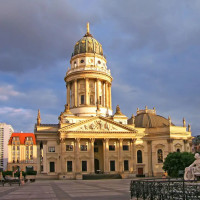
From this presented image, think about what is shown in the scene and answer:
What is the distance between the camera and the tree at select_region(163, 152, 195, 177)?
56312 millimetres

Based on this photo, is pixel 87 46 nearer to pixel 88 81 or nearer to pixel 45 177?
pixel 88 81

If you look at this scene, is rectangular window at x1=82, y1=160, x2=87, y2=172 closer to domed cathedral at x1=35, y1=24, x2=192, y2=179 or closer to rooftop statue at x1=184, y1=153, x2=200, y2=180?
domed cathedral at x1=35, y1=24, x2=192, y2=179

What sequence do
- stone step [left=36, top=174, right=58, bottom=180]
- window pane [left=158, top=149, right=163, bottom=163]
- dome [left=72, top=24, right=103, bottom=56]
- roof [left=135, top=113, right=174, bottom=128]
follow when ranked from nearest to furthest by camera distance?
stone step [left=36, top=174, right=58, bottom=180] → window pane [left=158, top=149, right=163, bottom=163] → roof [left=135, top=113, right=174, bottom=128] → dome [left=72, top=24, right=103, bottom=56]

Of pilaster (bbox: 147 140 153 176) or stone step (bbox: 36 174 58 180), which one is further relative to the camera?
pilaster (bbox: 147 140 153 176)

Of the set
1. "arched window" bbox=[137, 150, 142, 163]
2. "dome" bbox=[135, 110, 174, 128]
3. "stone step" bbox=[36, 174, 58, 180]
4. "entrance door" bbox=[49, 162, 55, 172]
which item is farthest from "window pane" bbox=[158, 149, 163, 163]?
"entrance door" bbox=[49, 162, 55, 172]

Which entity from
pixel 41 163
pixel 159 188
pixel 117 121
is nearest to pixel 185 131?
pixel 117 121

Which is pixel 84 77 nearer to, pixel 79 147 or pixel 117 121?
pixel 117 121

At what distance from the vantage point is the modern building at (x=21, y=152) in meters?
129

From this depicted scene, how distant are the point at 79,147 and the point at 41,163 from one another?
1134 centimetres

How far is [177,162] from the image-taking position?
5691 centimetres

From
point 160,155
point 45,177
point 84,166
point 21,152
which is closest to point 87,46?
point 84,166

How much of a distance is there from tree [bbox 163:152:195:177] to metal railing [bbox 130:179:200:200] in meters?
38.5

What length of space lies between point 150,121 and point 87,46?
87.2ft

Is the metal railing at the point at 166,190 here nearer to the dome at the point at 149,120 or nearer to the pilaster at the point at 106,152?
the pilaster at the point at 106,152
